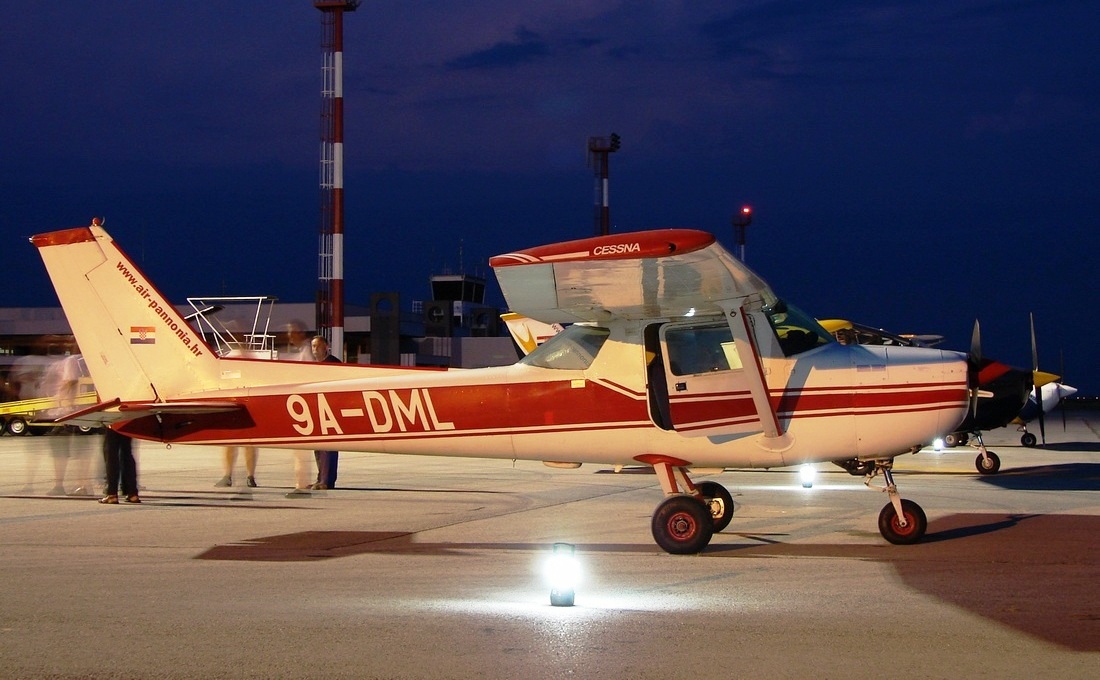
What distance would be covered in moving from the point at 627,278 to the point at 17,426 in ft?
107

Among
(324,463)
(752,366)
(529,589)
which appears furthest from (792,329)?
(324,463)

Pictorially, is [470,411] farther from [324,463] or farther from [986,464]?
[986,464]

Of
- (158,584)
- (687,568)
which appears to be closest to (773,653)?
(687,568)

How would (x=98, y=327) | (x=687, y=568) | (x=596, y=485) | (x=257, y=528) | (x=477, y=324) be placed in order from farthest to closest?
(x=477, y=324) < (x=596, y=485) < (x=257, y=528) < (x=98, y=327) < (x=687, y=568)

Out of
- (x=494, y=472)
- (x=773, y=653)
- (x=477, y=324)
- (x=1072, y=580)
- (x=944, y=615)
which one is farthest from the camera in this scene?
(x=477, y=324)

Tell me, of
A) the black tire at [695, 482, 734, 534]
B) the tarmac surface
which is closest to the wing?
the black tire at [695, 482, 734, 534]

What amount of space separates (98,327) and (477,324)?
64375mm

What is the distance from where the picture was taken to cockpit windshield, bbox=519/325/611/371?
8820 mm

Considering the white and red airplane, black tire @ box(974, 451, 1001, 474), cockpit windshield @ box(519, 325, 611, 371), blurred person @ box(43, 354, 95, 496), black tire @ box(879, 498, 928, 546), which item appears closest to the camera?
the white and red airplane

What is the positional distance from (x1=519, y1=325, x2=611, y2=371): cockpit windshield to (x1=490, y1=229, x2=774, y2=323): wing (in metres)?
0.27

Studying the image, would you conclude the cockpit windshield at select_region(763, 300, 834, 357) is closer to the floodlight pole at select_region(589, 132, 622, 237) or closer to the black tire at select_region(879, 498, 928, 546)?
the black tire at select_region(879, 498, 928, 546)

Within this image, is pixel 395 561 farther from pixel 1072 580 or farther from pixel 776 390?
pixel 1072 580

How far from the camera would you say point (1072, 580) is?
7.00 m

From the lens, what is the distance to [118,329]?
9.34m
